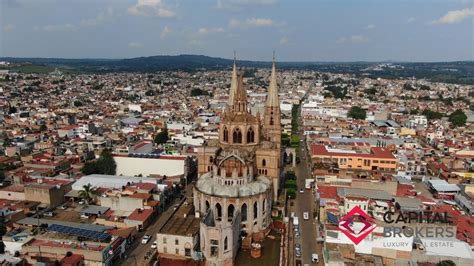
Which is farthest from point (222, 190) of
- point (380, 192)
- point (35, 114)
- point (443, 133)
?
point (35, 114)

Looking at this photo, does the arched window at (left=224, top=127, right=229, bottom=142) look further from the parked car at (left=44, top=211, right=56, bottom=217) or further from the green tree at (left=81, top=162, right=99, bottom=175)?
the green tree at (left=81, top=162, right=99, bottom=175)

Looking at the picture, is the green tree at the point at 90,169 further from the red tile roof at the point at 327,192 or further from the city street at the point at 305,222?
the red tile roof at the point at 327,192

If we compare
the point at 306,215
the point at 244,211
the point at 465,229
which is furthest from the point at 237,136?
the point at 465,229

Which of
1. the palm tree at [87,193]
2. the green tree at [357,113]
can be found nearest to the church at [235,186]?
the palm tree at [87,193]

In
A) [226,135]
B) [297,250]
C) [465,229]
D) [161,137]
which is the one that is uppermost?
[226,135]

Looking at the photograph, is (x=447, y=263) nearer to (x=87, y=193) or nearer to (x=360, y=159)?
(x=360, y=159)
